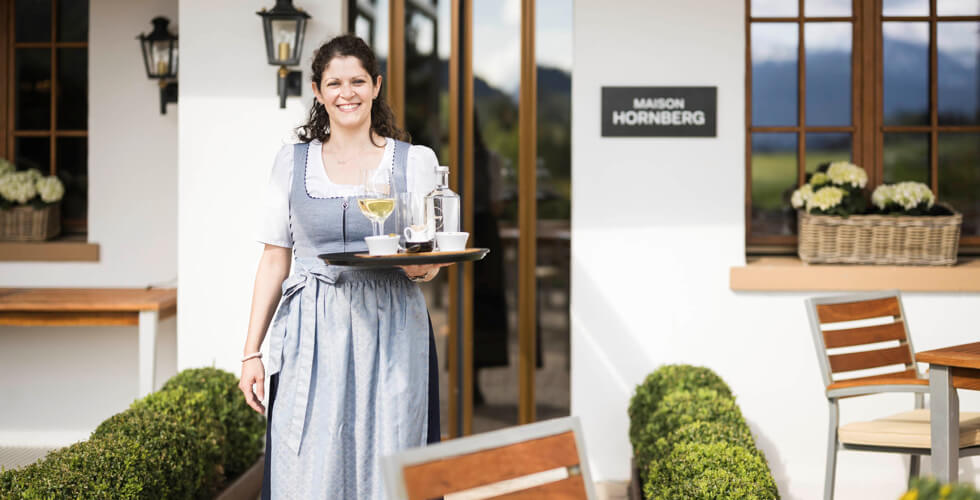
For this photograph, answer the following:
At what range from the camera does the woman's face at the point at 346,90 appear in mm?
2316

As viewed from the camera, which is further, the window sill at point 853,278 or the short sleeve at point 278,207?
the window sill at point 853,278

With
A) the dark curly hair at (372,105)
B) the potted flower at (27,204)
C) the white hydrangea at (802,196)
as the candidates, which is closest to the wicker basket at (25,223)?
the potted flower at (27,204)

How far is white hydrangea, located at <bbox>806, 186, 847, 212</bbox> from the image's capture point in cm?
386

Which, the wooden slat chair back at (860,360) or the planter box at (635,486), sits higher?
the wooden slat chair back at (860,360)

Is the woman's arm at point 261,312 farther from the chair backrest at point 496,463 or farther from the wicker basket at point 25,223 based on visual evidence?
the wicker basket at point 25,223

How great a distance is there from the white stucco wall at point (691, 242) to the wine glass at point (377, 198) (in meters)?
1.92

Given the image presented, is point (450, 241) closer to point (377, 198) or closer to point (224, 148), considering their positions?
point (377, 198)

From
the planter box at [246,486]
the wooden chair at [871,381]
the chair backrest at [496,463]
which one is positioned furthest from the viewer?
the planter box at [246,486]

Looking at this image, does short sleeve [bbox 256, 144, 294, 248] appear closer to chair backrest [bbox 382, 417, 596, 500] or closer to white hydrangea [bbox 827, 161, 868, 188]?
chair backrest [bbox 382, 417, 596, 500]

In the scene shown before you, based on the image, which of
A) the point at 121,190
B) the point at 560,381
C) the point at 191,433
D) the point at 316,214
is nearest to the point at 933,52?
the point at 560,381

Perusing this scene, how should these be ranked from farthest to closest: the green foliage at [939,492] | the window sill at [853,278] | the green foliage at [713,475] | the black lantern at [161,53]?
the black lantern at [161,53] < the window sill at [853,278] < the green foliage at [713,475] < the green foliage at [939,492]

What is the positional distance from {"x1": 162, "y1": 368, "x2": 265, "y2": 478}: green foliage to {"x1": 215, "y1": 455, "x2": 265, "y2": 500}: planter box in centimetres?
4

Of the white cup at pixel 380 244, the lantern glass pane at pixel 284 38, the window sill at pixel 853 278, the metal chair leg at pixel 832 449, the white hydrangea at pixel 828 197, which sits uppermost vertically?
the lantern glass pane at pixel 284 38

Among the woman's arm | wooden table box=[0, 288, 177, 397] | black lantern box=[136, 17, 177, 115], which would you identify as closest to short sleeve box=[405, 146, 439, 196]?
the woman's arm
